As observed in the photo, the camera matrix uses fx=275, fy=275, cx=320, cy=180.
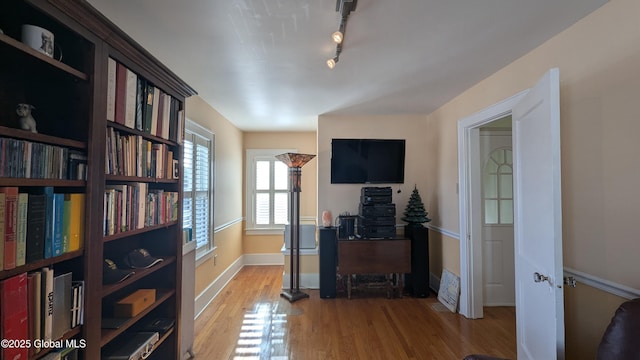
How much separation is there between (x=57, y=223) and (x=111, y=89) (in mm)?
644

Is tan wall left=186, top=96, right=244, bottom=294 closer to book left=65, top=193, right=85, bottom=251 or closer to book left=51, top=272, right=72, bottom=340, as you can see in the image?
book left=65, top=193, right=85, bottom=251

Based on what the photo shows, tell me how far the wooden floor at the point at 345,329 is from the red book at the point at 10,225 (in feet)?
5.68

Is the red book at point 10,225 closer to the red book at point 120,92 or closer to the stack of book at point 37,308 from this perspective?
the stack of book at point 37,308

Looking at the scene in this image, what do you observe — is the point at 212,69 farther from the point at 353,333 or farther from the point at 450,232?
the point at 450,232

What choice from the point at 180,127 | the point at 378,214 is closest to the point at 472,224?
the point at 378,214

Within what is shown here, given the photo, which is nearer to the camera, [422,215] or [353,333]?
[353,333]

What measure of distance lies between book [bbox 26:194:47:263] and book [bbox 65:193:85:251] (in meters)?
0.10

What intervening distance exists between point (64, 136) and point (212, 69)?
4.26ft

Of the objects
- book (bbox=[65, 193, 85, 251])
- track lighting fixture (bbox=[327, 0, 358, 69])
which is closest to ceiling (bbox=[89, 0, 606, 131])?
track lighting fixture (bbox=[327, 0, 358, 69])

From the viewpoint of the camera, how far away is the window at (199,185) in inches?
114

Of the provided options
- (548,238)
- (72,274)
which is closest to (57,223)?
(72,274)

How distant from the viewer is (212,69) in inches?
89.0

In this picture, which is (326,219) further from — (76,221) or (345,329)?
(76,221)

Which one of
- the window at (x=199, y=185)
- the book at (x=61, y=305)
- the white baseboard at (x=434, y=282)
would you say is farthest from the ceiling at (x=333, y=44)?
the white baseboard at (x=434, y=282)
